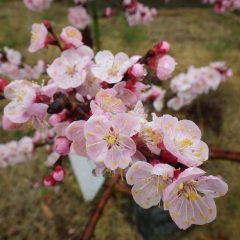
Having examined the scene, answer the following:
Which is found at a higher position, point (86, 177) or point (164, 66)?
point (164, 66)

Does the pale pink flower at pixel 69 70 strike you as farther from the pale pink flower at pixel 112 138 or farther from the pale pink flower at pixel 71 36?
the pale pink flower at pixel 112 138

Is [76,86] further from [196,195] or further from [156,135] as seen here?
[196,195]

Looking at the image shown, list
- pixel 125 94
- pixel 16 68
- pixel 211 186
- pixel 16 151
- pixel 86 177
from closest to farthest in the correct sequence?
pixel 211 186 < pixel 125 94 < pixel 86 177 < pixel 16 151 < pixel 16 68

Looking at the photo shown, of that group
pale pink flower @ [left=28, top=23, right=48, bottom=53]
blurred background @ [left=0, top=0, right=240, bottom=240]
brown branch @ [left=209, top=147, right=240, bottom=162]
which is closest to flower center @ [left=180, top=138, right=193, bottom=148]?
pale pink flower @ [left=28, top=23, right=48, bottom=53]

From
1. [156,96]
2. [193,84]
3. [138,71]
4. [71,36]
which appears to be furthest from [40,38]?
[193,84]

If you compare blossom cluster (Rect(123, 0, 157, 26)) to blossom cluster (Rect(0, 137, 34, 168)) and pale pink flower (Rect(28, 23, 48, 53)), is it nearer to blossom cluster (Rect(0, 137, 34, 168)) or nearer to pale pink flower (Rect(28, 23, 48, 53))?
blossom cluster (Rect(0, 137, 34, 168))

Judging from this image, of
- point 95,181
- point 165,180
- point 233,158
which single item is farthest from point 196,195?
point 95,181

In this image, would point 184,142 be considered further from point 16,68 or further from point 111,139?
point 16,68
